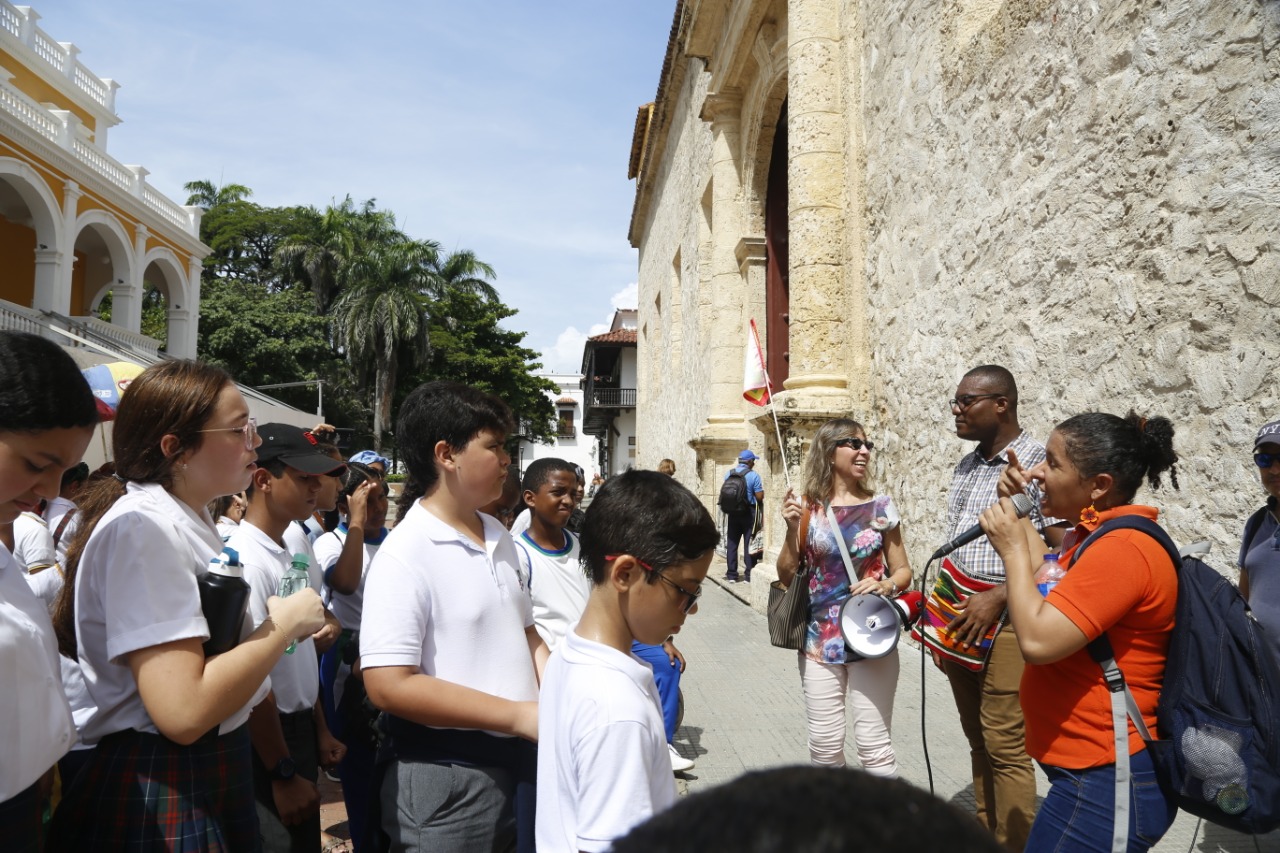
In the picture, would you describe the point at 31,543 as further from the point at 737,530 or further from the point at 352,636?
the point at 737,530

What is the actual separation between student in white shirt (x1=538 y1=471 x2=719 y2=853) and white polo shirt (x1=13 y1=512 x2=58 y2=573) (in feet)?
9.73

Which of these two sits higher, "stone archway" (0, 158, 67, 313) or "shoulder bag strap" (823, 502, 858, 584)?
"stone archway" (0, 158, 67, 313)

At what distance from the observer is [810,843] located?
58cm

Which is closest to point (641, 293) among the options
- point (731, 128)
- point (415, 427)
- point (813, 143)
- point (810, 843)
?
point (731, 128)

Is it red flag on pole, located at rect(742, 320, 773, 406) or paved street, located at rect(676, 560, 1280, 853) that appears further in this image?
red flag on pole, located at rect(742, 320, 773, 406)

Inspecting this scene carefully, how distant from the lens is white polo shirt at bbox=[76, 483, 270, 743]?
1.79 m

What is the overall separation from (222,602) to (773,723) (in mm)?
4409

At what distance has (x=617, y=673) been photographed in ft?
5.37

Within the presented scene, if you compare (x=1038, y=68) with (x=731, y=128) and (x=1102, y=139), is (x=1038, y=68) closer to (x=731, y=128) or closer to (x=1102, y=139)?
(x=1102, y=139)

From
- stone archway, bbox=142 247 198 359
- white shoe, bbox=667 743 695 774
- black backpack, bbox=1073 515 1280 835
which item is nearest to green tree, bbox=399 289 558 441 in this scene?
stone archway, bbox=142 247 198 359

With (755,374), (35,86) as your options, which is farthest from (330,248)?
(755,374)

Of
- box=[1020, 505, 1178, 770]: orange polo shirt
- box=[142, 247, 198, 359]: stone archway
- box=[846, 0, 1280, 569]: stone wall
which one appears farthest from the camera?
box=[142, 247, 198, 359]: stone archway

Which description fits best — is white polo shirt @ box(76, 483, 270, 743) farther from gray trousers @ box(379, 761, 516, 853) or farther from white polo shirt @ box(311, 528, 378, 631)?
white polo shirt @ box(311, 528, 378, 631)

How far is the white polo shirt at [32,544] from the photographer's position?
12.3 feet
